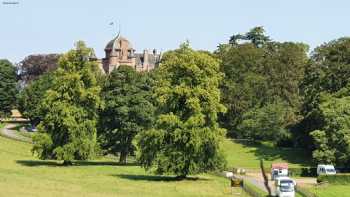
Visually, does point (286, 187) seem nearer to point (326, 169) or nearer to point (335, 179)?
point (335, 179)

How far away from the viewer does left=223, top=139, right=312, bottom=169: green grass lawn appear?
102875mm

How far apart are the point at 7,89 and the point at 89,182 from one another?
97.7m

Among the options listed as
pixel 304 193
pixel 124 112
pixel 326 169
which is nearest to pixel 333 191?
pixel 304 193

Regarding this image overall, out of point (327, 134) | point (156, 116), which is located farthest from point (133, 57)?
point (156, 116)

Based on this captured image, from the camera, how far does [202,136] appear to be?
6881 cm

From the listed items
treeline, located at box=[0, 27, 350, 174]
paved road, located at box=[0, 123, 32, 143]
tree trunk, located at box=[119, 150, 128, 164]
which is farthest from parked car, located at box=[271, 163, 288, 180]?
paved road, located at box=[0, 123, 32, 143]

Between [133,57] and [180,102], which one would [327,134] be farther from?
[133,57]

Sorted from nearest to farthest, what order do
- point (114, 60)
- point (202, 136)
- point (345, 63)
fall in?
point (202, 136), point (345, 63), point (114, 60)

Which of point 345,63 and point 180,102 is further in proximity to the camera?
point 345,63

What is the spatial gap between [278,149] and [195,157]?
46.4 metres

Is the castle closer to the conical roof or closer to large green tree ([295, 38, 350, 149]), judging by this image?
the conical roof

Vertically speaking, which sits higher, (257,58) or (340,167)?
(257,58)

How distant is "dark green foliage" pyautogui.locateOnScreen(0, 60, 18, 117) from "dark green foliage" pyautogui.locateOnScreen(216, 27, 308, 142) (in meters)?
43.3

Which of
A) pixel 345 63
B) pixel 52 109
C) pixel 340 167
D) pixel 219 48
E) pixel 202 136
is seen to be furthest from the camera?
pixel 219 48
